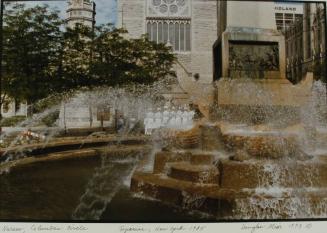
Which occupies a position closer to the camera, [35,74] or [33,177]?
[33,177]

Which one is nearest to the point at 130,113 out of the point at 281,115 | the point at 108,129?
the point at 108,129

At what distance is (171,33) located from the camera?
5.42m

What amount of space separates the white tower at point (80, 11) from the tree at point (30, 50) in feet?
0.60

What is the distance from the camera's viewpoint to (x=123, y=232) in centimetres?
338

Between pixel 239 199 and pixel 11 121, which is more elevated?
pixel 11 121

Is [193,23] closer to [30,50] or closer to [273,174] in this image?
[30,50]

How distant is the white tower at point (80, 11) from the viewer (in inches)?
175

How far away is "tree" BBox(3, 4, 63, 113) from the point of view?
173 inches

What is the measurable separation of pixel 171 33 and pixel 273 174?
2.77m

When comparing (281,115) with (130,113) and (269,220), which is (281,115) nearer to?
(269,220)

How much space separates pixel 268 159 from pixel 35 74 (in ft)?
10.8

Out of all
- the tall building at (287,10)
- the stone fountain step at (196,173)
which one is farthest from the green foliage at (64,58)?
the stone fountain step at (196,173)

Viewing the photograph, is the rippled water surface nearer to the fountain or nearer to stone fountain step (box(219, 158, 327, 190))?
the fountain

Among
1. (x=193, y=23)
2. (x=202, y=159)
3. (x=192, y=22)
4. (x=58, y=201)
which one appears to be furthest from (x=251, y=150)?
(x=193, y=23)
